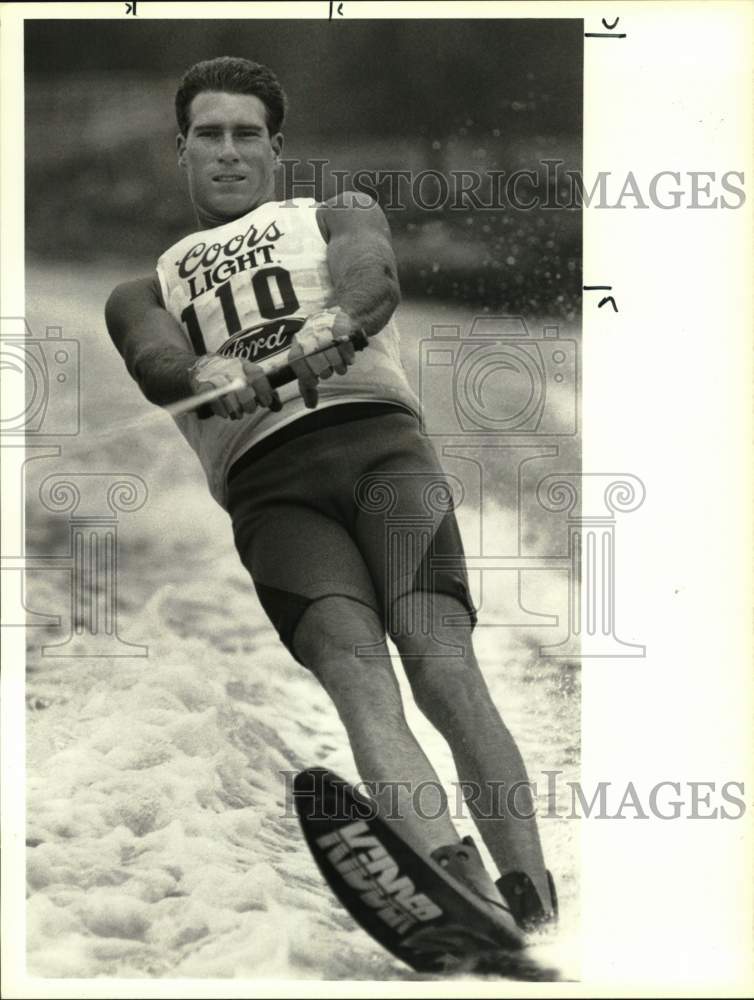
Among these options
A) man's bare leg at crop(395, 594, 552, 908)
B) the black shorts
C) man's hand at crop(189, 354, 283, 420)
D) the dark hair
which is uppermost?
the dark hair

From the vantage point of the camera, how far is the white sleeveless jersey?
9.26 feet

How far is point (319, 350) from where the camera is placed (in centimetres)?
281

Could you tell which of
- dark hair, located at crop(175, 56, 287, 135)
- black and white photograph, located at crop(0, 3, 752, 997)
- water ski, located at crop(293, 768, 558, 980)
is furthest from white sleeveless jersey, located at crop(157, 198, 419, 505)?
water ski, located at crop(293, 768, 558, 980)

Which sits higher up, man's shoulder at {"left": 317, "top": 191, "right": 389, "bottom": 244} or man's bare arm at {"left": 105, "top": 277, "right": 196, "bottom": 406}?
man's shoulder at {"left": 317, "top": 191, "right": 389, "bottom": 244}

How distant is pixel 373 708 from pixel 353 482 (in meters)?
0.53

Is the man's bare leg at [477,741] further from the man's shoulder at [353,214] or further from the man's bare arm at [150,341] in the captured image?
the man's shoulder at [353,214]

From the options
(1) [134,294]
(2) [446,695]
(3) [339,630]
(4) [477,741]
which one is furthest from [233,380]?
(4) [477,741]

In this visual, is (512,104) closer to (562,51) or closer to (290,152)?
(562,51)

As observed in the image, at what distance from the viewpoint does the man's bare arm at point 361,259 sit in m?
2.83

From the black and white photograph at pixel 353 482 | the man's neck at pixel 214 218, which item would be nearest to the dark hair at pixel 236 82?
the black and white photograph at pixel 353 482

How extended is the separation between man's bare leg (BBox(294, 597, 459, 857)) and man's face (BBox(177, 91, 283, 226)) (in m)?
0.99

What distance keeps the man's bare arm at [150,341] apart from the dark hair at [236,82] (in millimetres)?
458

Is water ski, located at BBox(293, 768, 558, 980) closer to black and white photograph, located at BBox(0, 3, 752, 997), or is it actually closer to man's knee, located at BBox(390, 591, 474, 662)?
black and white photograph, located at BBox(0, 3, 752, 997)

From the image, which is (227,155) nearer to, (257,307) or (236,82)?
(236,82)
